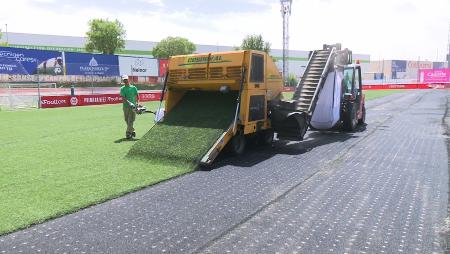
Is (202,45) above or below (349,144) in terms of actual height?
above

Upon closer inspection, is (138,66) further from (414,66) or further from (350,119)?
(414,66)

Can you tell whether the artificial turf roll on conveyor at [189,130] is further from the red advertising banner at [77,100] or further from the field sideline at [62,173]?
the red advertising banner at [77,100]

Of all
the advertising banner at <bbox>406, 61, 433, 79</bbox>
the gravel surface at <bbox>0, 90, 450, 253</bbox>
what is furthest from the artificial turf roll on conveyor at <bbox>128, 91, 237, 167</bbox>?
the advertising banner at <bbox>406, 61, 433, 79</bbox>

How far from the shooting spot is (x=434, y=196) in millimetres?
6031

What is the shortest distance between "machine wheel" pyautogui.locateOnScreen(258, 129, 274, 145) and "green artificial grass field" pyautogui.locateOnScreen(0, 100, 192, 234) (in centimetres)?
327

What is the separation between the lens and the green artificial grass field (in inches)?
210

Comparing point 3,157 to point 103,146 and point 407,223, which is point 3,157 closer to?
point 103,146

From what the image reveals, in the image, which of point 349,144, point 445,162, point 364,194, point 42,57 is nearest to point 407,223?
point 364,194

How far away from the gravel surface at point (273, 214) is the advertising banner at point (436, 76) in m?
68.1

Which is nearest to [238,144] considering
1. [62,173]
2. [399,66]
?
[62,173]

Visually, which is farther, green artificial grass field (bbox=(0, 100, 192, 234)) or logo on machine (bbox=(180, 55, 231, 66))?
logo on machine (bbox=(180, 55, 231, 66))

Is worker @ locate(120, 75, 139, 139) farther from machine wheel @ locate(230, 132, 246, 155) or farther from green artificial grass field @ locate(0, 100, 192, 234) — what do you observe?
machine wheel @ locate(230, 132, 246, 155)

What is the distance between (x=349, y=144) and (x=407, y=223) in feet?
19.5

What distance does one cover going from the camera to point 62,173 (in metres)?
7.21
